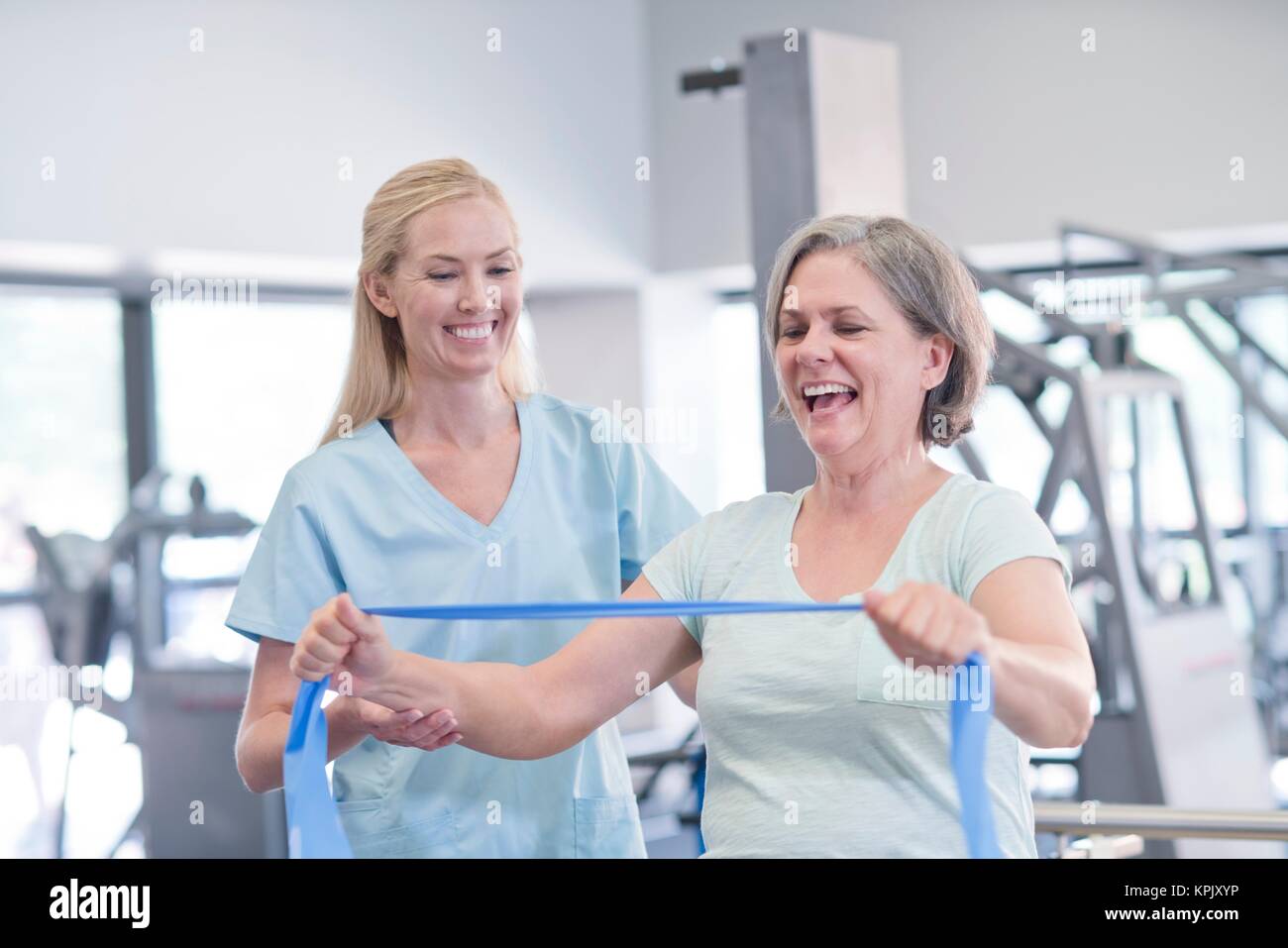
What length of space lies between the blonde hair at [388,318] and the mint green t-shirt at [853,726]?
0.56 m

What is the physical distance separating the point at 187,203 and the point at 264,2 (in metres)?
0.77

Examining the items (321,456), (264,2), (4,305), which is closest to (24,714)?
(4,305)

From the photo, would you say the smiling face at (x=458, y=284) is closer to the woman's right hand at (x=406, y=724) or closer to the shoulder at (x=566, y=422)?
the shoulder at (x=566, y=422)

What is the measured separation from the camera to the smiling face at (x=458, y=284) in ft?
5.44

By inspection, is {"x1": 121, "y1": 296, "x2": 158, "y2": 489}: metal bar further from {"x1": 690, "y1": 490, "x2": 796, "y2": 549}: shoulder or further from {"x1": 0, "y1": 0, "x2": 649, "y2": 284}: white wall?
{"x1": 690, "y1": 490, "x2": 796, "y2": 549}: shoulder

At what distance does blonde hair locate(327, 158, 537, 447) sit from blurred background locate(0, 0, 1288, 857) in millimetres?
1576

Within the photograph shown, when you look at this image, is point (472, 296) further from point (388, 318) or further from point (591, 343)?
point (591, 343)

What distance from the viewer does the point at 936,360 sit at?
1510 millimetres

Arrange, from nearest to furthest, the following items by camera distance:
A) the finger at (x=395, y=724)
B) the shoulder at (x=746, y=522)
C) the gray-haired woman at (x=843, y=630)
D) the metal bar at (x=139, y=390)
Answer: the gray-haired woman at (x=843, y=630), the finger at (x=395, y=724), the shoulder at (x=746, y=522), the metal bar at (x=139, y=390)

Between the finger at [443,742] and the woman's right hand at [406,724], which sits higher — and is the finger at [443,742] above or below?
below

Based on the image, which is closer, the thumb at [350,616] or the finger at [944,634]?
the finger at [944,634]

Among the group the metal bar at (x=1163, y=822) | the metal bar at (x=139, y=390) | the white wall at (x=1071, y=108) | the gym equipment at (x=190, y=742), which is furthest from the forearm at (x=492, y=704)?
the metal bar at (x=139, y=390)
